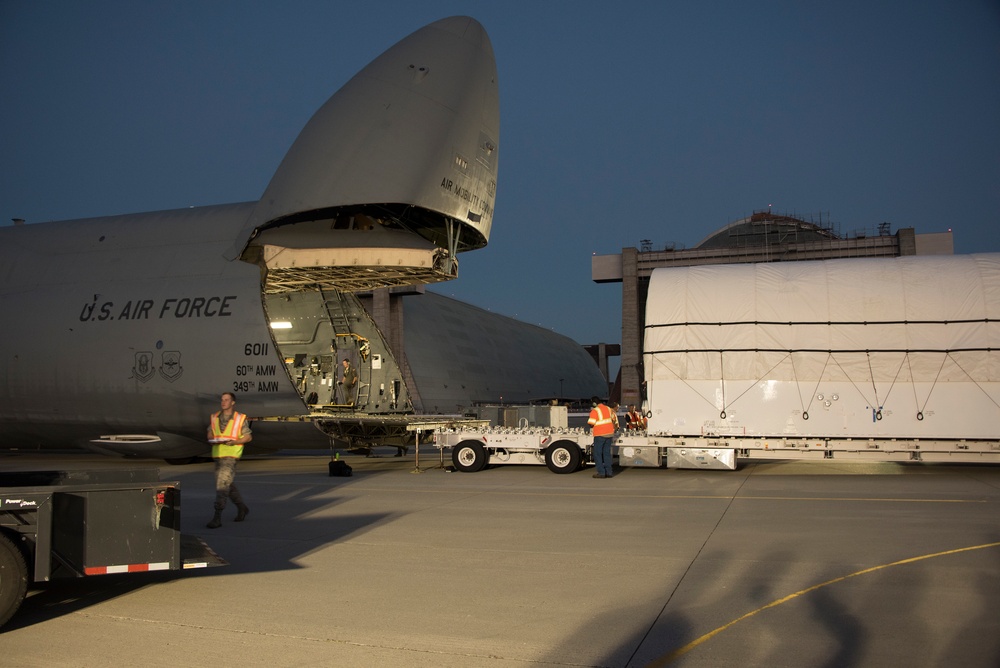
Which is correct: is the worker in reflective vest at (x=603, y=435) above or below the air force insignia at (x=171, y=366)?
below

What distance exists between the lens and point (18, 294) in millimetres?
22406

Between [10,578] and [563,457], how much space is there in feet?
46.0

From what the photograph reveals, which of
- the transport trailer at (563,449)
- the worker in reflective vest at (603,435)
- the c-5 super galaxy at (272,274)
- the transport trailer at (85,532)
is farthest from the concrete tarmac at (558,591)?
the c-5 super galaxy at (272,274)

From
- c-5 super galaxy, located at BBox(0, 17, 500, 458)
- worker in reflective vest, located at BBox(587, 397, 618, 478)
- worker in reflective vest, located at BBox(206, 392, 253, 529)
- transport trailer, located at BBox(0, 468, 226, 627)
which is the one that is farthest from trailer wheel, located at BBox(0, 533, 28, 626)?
worker in reflective vest, located at BBox(587, 397, 618, 478)

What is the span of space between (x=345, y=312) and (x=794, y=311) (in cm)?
1137

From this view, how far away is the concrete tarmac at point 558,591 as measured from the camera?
19.4ft

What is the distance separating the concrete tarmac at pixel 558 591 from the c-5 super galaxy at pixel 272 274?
637 cm

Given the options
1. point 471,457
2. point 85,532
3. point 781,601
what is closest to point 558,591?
point 781,601

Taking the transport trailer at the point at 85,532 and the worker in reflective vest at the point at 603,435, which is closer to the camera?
the transport trailer at the point at 85,532

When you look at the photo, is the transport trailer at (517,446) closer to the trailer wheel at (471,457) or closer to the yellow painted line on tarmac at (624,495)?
the trailer wheel at (471,457)

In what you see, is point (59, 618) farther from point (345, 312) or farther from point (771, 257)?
point (771, 257)

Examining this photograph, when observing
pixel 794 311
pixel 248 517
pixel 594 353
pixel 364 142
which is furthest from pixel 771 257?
pixel 594 353

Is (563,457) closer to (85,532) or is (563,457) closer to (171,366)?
(171,366)

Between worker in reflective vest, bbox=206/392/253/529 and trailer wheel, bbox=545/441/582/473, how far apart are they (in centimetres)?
931
